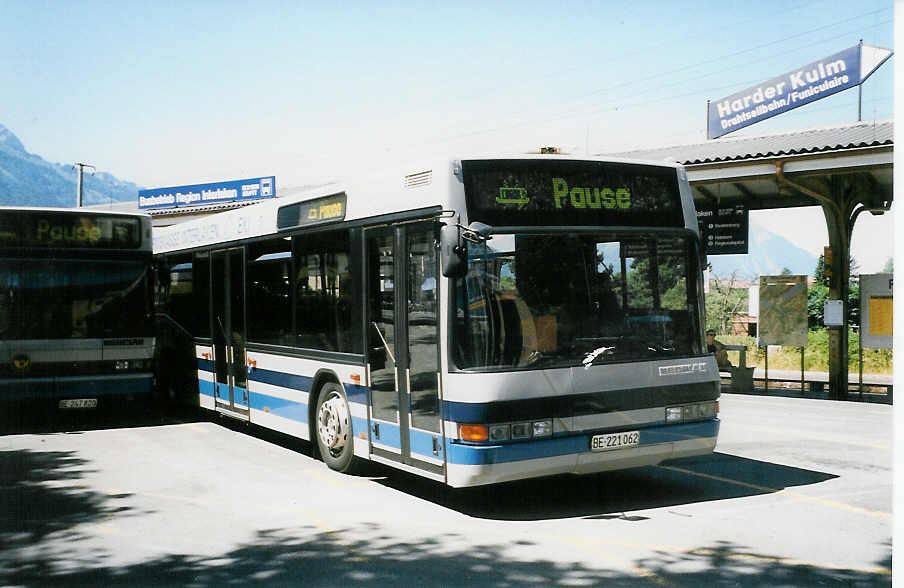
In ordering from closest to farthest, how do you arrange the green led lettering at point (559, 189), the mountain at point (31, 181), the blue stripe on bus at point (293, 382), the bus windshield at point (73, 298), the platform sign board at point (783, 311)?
the green led lettering at point (559, 189), the blue stripe on bus at point (293, 382), the bus windshield at point (73, 298), the mountain at point (31, 181), the platform sign board at point (783, 311)

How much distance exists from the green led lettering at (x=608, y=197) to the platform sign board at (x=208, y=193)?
39747 mm

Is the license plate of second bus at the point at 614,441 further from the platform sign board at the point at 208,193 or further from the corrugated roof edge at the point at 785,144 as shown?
the platform sign board at the point at 208,193

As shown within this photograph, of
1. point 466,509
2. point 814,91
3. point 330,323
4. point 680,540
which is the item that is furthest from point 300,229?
point 814,91

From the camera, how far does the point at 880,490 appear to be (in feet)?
26.5

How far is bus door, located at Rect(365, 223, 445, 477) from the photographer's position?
7.32 m

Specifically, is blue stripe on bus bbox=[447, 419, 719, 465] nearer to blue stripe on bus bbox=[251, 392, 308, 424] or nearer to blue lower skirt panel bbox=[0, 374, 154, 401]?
blue stripe on bus bbox=[251, 392, 308, 424]

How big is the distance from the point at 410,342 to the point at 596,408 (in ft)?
5.50

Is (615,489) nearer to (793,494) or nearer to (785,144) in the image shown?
(793,494)

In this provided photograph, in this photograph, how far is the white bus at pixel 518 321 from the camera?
6.84m

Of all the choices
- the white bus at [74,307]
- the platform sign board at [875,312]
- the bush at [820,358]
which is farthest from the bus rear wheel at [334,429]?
the bush at [820,358]

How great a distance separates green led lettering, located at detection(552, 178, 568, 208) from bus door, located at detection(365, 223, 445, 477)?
1050mm

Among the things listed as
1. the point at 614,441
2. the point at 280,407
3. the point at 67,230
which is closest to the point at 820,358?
the point at 280,407

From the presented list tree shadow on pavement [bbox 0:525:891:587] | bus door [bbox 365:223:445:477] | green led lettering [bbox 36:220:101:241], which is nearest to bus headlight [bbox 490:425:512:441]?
bus door [bbox 365:223:445:477]

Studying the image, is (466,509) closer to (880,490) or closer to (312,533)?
(312,533)
